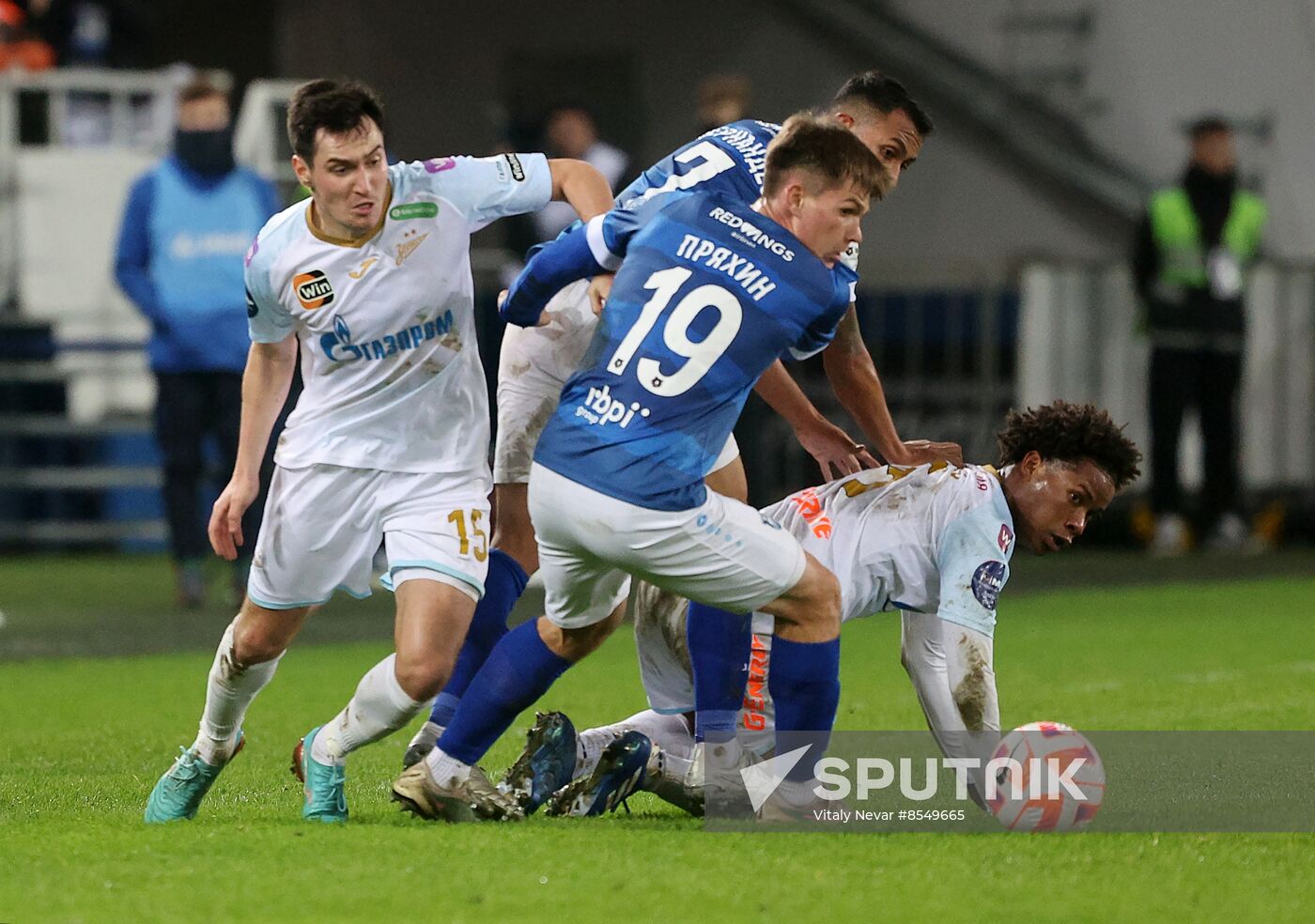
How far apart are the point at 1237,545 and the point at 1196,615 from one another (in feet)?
12.9

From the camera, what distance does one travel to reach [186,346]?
1061 cm

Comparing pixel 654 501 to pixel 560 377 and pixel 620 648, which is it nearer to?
pixel 560 377

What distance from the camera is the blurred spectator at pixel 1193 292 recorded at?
13.7 metres

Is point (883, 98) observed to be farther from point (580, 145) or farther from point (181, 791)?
point (580, 145)

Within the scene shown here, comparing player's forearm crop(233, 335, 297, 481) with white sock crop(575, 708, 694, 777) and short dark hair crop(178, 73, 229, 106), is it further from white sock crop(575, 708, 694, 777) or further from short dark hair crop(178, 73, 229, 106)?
short dark hair crop(178, 73, 229, 106)

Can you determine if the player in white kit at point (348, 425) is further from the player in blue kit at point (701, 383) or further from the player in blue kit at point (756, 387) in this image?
the player in blue kit at point (756, 387)

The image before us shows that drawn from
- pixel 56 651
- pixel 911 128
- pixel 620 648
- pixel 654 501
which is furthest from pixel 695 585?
pixel 56 651

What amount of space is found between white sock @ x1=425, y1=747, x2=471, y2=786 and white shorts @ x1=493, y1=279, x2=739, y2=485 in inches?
40.6

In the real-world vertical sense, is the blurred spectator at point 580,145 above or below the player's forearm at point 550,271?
above

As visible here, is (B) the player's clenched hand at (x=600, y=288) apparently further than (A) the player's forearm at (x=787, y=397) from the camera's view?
No

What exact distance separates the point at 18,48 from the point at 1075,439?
12.3 meters

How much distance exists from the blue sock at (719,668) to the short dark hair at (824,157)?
1141mm

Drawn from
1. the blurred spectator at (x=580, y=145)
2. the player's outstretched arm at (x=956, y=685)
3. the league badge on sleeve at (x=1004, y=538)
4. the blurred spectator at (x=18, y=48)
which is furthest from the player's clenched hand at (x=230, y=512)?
the blurred spectator at (x=18, y=48)

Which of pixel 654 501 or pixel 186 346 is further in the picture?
pixel 186 346
